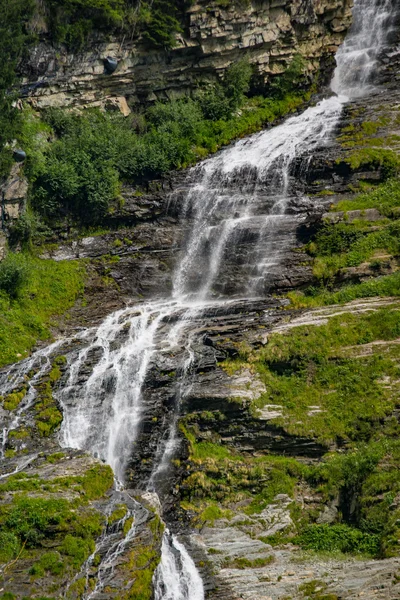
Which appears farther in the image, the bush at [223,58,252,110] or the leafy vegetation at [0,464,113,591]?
the bush at [223,58,252,110]

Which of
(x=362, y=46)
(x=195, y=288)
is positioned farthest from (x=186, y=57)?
(x=195, y=288)

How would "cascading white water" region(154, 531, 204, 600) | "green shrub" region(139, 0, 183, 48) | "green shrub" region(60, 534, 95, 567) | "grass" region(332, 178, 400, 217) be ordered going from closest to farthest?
"green shrub" region(60, 534, 95, 567) → "cascading white water" region(154, 531, 204, 600) → "grass" region(332, 178, 400, 217) → "green shrub" region(139, 0, 183, 48)

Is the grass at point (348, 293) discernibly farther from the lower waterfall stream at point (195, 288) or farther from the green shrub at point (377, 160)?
the green shrub at point (377, 160)

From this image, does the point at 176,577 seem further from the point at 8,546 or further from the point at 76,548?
the point at 8,546

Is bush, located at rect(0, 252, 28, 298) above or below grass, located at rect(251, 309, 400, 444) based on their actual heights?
above

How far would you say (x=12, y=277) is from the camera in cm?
3031

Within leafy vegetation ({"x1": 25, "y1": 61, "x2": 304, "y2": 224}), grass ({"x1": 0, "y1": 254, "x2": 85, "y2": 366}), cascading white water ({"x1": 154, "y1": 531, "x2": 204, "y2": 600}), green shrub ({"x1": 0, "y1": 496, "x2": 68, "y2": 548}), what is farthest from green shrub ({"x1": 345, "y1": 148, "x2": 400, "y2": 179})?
green shrub ({"x1": 0, "y1": 496, "x2": 68, "y2": 548})

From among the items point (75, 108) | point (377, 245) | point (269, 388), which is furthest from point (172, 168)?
point (269, 388)

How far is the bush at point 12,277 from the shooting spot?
30.2m

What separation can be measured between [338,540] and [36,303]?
17.8m

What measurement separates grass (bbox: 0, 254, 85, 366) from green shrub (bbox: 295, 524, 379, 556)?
45.8ft

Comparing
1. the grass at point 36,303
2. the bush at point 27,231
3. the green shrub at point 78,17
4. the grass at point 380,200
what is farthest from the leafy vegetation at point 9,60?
the grass at point 380,200

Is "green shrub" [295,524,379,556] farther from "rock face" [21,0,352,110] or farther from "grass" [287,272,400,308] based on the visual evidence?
"rock face" [21,0,352,110]

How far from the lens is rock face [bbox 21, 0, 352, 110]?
37.7 meters
